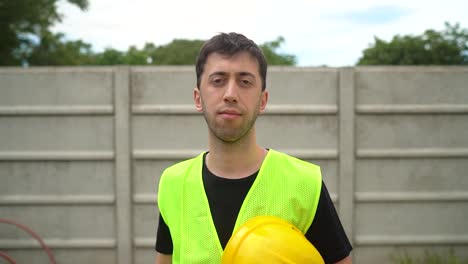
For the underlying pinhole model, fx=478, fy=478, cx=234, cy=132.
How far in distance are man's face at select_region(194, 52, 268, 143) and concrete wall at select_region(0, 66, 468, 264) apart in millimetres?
2805

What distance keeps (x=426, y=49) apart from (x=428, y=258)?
89.7 feet

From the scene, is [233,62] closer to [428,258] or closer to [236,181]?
[236,181]

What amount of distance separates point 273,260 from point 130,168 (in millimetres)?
3262

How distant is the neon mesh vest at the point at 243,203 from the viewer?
144 cm

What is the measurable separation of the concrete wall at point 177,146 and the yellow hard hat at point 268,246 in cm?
298

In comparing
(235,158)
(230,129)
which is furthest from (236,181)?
(230,129)

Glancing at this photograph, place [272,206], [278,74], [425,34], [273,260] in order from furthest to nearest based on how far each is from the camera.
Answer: [425,34] < [278,74] < [272,206] < [273,260]

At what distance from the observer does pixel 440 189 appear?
14.4 ft

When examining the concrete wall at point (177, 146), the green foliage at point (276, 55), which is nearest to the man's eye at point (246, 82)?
the concrete wall at point (177, 146)

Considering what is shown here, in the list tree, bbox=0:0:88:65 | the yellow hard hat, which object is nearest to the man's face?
the yellow hard hat

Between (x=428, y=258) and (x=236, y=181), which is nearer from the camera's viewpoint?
(x=236, y=181)

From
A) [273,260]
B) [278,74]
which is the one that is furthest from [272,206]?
[278,74]

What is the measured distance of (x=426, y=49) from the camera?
95.5 feet

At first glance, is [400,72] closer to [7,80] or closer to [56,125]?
[56,125]
